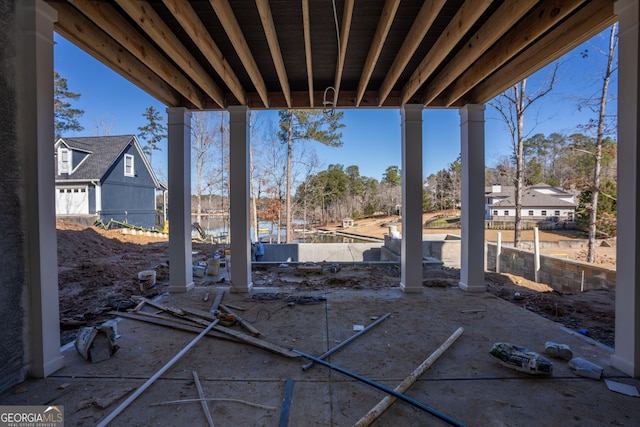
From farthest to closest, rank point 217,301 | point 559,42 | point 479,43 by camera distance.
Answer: point 217,301
point 479,43
point 559,42

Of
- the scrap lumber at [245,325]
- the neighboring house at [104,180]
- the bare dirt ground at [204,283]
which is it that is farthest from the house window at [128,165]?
the scrap lumber at [245,325]

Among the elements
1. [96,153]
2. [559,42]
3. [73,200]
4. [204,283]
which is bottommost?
[204,283]

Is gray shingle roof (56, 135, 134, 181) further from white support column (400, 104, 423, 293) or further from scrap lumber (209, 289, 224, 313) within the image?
white support column (400, 104, 423, 293)

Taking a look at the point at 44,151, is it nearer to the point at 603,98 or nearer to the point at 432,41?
the point at 432,41

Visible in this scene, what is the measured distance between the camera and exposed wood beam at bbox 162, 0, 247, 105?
256 centimetres

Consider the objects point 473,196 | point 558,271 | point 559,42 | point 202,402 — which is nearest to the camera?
point 202,402

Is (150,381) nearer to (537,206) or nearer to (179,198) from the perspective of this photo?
(179,198)

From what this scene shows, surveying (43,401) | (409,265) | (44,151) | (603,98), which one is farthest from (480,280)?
(603,98)

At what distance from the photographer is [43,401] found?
2.03 metres

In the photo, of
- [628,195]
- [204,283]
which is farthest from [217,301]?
[628,195]

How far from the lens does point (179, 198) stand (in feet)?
14.9

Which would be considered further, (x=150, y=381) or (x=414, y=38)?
(x=414, y=38)

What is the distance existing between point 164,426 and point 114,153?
665 inches

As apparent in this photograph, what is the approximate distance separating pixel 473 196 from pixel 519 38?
7.32 feet
